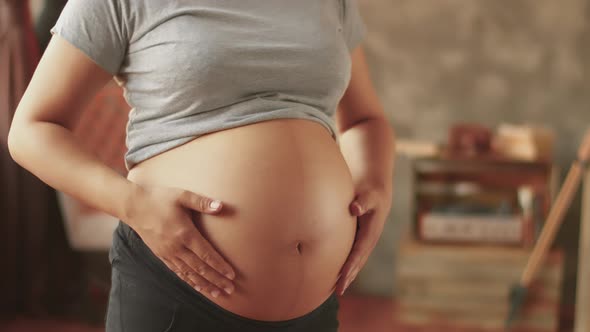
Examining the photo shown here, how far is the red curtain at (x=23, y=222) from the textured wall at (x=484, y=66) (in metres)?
1.45

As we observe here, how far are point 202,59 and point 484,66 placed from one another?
2.44 metres

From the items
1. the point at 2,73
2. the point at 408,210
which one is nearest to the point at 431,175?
the point at 408,210

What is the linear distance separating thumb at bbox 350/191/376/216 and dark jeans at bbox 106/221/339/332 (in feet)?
0.63

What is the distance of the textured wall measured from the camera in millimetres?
3051

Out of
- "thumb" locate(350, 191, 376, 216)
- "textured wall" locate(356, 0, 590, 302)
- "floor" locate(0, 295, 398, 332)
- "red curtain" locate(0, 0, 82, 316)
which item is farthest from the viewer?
"textured wall" locate(356, 0, 590, 302)

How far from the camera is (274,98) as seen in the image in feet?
3.19

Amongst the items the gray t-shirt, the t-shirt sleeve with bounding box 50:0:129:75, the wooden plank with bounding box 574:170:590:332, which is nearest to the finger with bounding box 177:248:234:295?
the gray t-shirt

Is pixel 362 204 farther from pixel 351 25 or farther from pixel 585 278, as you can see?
pixel 585 278

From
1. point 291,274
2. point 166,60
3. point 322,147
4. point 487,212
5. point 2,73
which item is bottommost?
point 487,212

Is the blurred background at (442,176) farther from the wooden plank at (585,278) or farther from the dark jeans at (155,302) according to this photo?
the dark jeans at (155,302)

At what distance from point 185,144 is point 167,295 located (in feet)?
0.64

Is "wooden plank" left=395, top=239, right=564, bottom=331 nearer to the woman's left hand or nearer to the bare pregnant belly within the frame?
the woman's left hand

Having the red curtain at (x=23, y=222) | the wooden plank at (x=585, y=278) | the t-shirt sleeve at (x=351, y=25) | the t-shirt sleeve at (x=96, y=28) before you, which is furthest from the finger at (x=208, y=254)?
the red curtain at (x=23, y=222)

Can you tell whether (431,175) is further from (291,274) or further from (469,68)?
(291,274)
